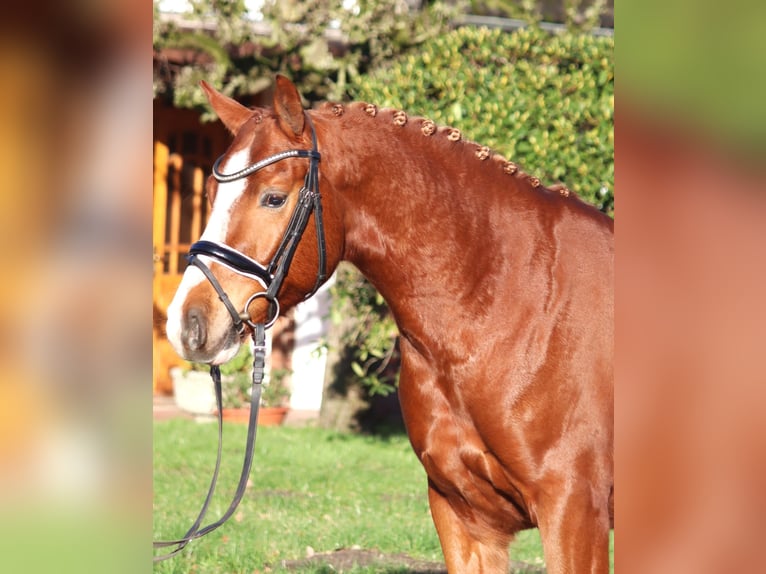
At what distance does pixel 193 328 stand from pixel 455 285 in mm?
798

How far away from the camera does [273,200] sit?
8.52 feet

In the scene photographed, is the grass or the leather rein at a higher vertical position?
the leather rein

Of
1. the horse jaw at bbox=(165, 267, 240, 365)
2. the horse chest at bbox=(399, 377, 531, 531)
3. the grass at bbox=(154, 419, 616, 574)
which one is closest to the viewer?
the horse jaw at bbox=(165, 267, 240, 365)

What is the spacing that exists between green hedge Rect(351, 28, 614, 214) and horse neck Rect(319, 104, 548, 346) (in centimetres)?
351

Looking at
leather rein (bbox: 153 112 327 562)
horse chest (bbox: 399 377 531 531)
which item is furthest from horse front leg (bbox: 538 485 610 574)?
leather rein (bbox: 153 112 327 562)

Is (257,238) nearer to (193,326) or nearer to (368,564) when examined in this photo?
(193,326)

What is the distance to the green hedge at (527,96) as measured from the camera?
252 inches

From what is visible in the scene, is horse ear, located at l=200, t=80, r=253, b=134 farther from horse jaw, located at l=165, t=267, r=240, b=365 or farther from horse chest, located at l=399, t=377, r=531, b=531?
horse chest, located at l=399, t=377, r=531, b=531

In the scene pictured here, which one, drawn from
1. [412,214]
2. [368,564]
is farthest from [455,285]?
[368,564]

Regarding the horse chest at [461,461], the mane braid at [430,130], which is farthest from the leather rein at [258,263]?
the horse chest at [461,461]

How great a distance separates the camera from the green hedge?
252 inches
